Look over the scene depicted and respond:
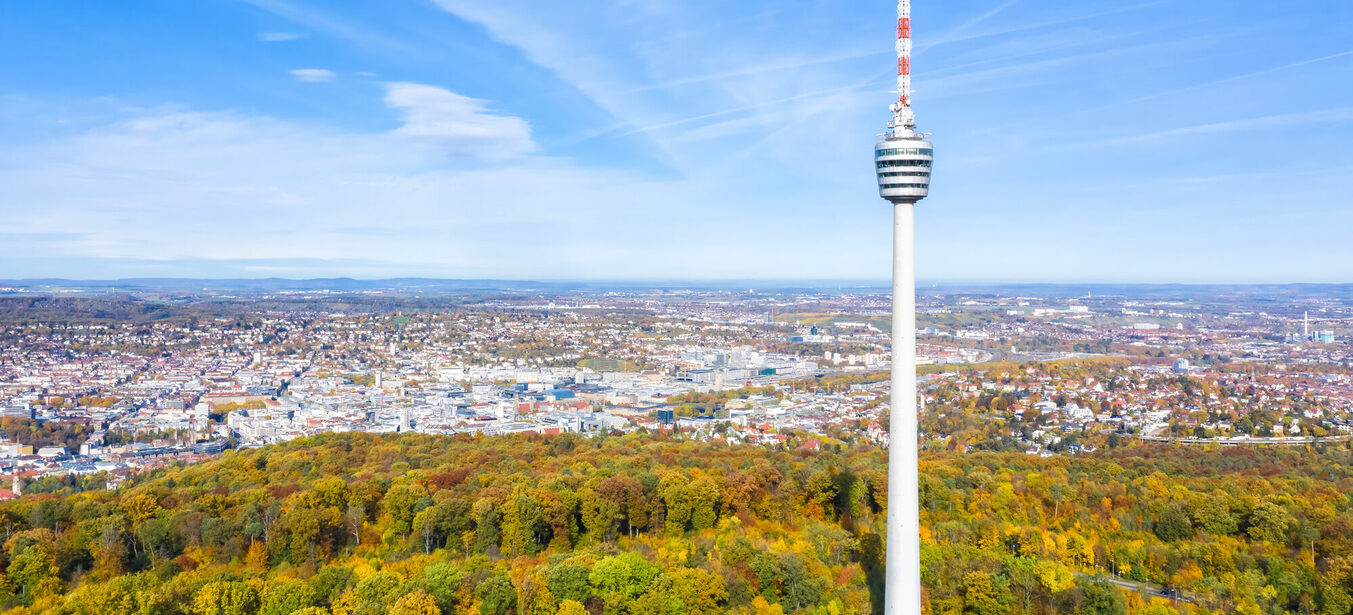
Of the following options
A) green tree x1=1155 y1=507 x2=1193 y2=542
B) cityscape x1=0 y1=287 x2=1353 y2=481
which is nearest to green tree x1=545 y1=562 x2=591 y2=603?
green tree x1=1155 y1=507 x2=1193 y2=542

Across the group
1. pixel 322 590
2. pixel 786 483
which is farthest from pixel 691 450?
pixel 322 590

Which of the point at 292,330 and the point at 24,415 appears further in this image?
the point at 292,330

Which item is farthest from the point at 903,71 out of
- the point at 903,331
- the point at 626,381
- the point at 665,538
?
the point at 626,381

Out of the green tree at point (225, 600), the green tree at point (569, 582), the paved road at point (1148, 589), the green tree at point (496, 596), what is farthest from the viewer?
the paved road at point (1148, 589)

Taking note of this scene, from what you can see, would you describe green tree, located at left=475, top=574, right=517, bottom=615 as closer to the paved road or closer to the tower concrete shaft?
the tower concrete shaft

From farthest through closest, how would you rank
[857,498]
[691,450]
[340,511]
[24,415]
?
[24,415]
[691,450]
[857,498]
[340,511]

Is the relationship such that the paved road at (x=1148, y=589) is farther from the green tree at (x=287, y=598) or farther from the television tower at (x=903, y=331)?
the green tree at (x=287, y=598)

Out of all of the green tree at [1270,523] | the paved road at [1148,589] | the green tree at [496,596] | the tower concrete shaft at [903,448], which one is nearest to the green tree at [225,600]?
the green tree at [496,596]

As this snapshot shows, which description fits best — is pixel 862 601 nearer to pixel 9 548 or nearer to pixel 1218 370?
pixel 9 548
